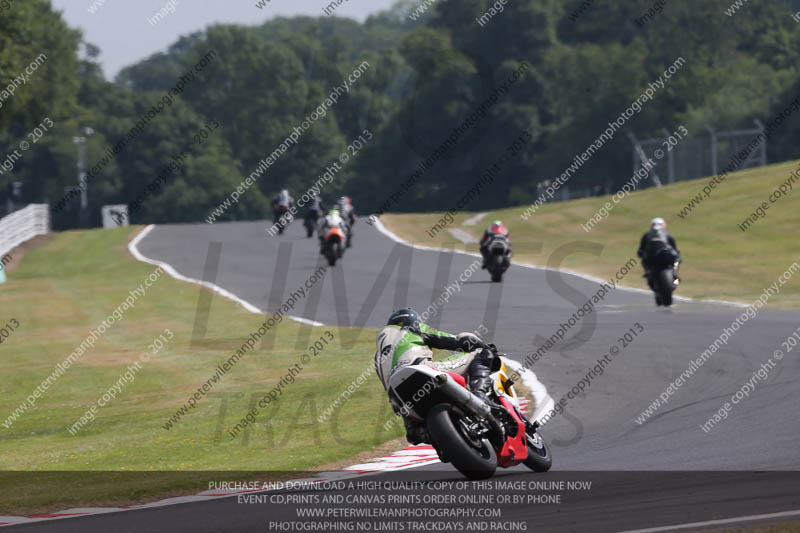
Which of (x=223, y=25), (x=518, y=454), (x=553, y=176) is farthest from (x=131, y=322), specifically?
(x=223, y=25)

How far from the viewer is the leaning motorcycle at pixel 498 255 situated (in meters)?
27.0

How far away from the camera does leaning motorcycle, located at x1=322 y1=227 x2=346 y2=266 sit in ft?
105

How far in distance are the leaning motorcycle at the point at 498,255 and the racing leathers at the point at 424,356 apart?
17548mm

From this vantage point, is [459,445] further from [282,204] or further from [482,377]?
[282,204]

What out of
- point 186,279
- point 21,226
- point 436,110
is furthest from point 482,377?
point 436,110

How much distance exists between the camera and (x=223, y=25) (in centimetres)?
11106

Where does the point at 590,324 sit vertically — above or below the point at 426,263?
above

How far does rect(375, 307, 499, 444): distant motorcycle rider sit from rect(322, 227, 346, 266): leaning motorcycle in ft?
74.0

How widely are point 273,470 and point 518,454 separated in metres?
2.43

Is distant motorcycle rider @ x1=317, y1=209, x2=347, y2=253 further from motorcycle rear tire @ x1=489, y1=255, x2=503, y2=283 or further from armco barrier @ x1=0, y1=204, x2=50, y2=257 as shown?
armco barrier @ x1=0, y1=204, x2=50, y2=257

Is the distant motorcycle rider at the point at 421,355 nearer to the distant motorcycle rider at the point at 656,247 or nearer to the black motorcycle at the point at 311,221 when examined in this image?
the distant motorcycle rider at the point at 656,247

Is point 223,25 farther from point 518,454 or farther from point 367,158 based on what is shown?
point 518,454

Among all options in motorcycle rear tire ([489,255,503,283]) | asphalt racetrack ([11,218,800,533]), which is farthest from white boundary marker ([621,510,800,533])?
motorcycle rear tire ([489,255,503,283])

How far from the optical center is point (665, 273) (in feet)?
70.5
